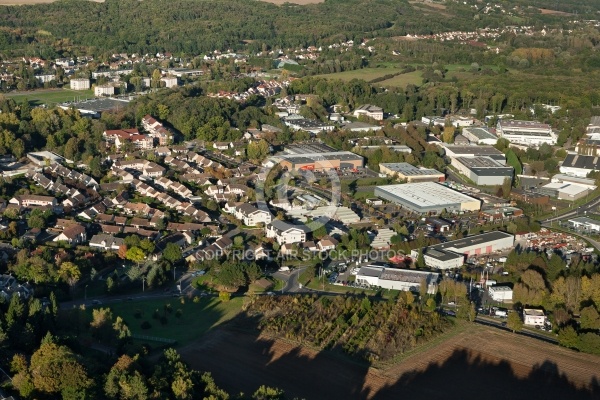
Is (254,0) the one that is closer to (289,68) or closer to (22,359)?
(289,68)

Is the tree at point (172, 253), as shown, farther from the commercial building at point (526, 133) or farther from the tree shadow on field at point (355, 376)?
the commercial building at point (526, 133)

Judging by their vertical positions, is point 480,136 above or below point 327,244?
below

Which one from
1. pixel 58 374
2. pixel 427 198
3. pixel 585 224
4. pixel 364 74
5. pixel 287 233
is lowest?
pixel 364 74

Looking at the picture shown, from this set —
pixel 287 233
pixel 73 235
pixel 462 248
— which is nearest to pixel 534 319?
pixel 462 248

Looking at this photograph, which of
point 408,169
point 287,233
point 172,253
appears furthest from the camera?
point 408,169

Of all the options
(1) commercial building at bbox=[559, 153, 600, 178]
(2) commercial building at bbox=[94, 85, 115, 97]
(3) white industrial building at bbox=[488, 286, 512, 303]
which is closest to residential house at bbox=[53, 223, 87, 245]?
(3) white industrial building at bbox=[488, 286, 512, 303]

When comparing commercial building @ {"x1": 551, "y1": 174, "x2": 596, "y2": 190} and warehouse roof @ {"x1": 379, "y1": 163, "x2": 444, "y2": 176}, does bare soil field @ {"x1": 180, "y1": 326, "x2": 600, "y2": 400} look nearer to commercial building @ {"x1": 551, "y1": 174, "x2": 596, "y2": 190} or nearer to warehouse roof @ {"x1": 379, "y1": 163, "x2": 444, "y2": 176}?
warehouse roof @ {"x1": 379, "y1": 163, "x2": 444, "y2": 176}

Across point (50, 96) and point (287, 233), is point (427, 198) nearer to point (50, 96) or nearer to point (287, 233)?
point (287, 233)

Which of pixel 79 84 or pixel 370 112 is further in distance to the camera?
pixel 79 84
